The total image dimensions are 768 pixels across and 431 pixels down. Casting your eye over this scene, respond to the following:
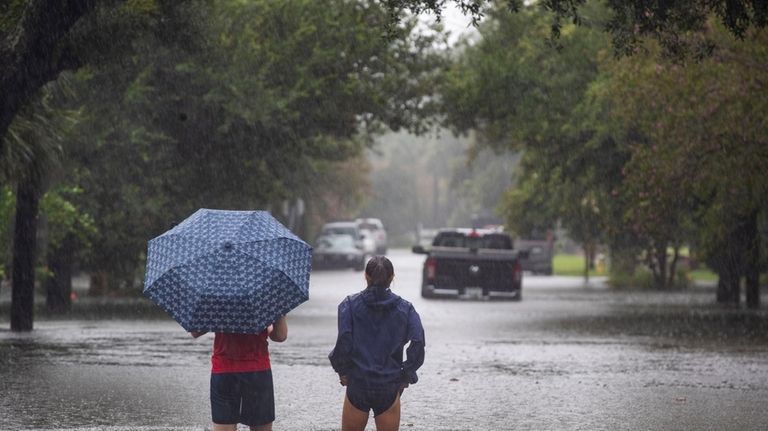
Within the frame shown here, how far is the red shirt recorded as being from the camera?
8.22 meters

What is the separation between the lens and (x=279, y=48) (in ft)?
106

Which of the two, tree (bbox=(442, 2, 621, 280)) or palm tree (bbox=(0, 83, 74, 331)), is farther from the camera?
tree (bbox=(442, 2, 621, 280))

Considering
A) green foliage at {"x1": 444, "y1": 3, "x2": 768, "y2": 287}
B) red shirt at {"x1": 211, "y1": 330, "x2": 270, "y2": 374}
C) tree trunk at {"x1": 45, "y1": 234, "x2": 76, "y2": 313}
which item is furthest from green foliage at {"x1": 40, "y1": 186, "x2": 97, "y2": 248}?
red shirt at {"x1": 211, "y1": 330, "x2": 270, "y2": 374}

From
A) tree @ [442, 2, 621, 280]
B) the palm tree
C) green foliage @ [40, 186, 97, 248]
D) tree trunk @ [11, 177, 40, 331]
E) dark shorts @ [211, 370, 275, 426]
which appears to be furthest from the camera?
tree @ [442, 2, 621, 280]

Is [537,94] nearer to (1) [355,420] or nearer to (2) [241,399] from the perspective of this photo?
(1) [355,420]

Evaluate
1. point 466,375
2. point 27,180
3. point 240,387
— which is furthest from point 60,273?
point 240,387

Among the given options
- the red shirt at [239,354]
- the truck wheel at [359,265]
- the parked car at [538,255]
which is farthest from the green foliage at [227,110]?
the parked car at [538,255]

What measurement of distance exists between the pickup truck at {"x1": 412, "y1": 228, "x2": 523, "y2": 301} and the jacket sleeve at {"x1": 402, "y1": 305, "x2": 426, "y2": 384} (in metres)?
26.9

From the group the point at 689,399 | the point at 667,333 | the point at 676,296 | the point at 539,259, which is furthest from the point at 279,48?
the point at 539,259

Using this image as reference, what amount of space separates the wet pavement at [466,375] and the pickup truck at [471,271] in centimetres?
608

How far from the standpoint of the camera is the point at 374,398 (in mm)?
8312

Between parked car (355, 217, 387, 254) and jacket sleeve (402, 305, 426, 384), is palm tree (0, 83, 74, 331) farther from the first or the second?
parked car (355, 217, 387, 254)

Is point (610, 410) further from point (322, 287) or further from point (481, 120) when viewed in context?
point (322, 287)

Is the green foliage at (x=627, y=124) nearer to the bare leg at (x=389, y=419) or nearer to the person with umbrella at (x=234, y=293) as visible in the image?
the person with umbrella at (x=234, y=293)
